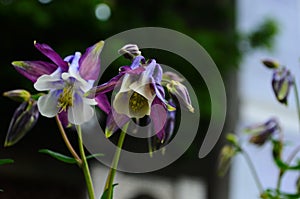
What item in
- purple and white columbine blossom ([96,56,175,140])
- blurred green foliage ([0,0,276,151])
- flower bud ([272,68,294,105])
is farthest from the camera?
blurred green foliage ([0,0,276,151])

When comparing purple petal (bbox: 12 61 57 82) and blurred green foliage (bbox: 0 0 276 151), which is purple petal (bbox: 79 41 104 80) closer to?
purple petal (bbox: 12 61 57 82)

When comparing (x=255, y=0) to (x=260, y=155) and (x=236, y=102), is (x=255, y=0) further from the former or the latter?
(x=260, y=155)

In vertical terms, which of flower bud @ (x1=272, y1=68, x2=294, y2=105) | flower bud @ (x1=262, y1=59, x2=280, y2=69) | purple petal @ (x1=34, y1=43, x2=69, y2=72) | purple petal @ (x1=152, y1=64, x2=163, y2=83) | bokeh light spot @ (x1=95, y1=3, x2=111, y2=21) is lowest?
purple petal @ (x1=152, y1=64, x2=163, y2=83)

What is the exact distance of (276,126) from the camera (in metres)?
0.60

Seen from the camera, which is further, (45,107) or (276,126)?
(276,126)

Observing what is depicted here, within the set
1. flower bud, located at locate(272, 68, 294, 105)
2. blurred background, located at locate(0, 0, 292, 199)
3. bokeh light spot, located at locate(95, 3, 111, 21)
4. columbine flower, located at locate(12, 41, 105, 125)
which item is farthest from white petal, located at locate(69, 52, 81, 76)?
bokeh light spot, located at locate(95, 3, 111, 21)

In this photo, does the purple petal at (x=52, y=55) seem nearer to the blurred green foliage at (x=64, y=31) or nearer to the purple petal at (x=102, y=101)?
the purple petal at (x=102, y=101)

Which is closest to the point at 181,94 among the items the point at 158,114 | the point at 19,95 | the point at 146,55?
the point at 158,114

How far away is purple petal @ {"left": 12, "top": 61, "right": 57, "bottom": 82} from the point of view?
0.37 meters

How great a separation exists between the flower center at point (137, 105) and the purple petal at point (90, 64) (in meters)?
0.03

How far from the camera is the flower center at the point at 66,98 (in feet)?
1.16

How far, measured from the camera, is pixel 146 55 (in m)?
1.49

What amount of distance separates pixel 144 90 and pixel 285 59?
2.14 m

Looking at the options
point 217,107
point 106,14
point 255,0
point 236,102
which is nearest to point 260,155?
point 236,102
